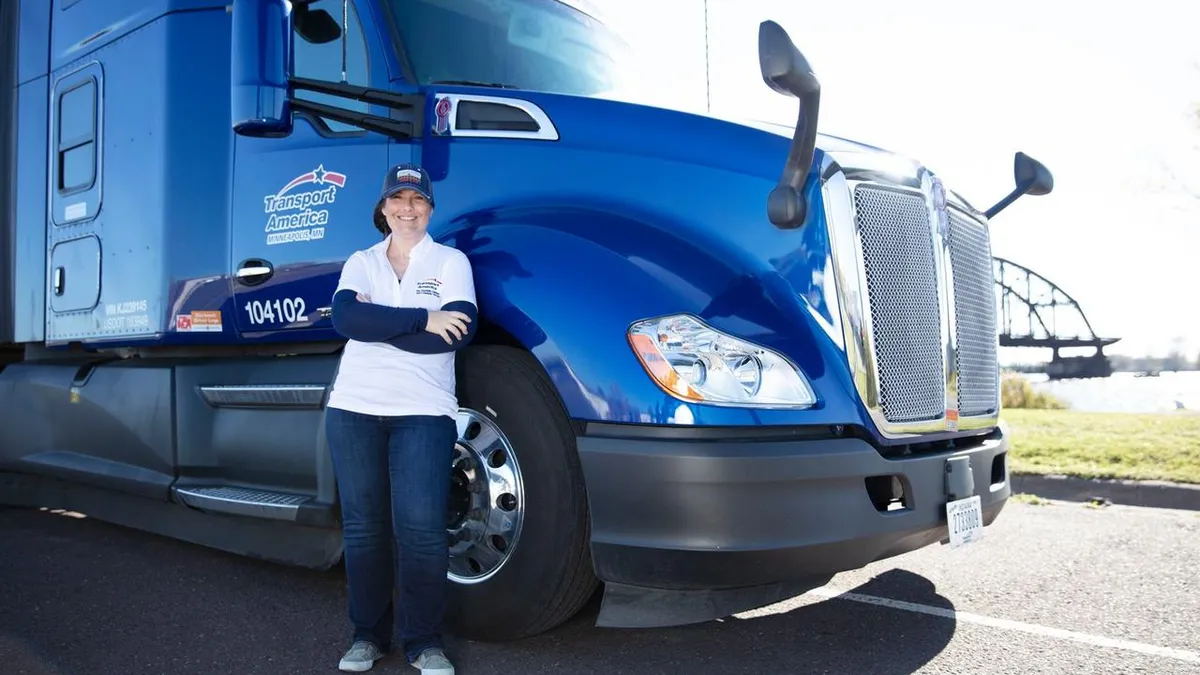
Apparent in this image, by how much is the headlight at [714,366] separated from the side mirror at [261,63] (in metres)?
1.83

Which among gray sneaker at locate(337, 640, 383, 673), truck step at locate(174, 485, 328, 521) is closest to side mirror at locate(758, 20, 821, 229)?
gray sneaker at locate(337, 640, 383, 673)

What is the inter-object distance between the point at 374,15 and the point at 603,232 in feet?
5.27

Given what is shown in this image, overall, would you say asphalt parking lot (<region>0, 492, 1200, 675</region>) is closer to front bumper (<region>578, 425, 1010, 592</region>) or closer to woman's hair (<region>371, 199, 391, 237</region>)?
front bumper (<region>578, 425, 1010, 592</region>)

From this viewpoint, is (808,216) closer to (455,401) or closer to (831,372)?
(831,372)

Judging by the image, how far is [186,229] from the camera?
4.97 metres

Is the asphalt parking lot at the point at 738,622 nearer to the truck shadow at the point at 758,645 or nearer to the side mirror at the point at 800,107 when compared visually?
the truck shadow at the point at 758,645

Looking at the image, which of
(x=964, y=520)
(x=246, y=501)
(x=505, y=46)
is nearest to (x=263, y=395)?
(x=246, y=501)

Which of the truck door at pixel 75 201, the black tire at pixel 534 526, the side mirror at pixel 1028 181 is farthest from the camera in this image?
the truck door at pixel 75 201

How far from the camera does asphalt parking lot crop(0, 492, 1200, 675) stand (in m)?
3.61

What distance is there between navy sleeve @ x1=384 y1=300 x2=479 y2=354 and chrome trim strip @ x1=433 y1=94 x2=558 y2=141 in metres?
0.71

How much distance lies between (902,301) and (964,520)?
788mm

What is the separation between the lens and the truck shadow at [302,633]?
361cm

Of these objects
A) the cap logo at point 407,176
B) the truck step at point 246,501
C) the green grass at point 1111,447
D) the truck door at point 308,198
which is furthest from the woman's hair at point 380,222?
the green grass at point 1111,447

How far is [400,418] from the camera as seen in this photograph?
3.58 meters
